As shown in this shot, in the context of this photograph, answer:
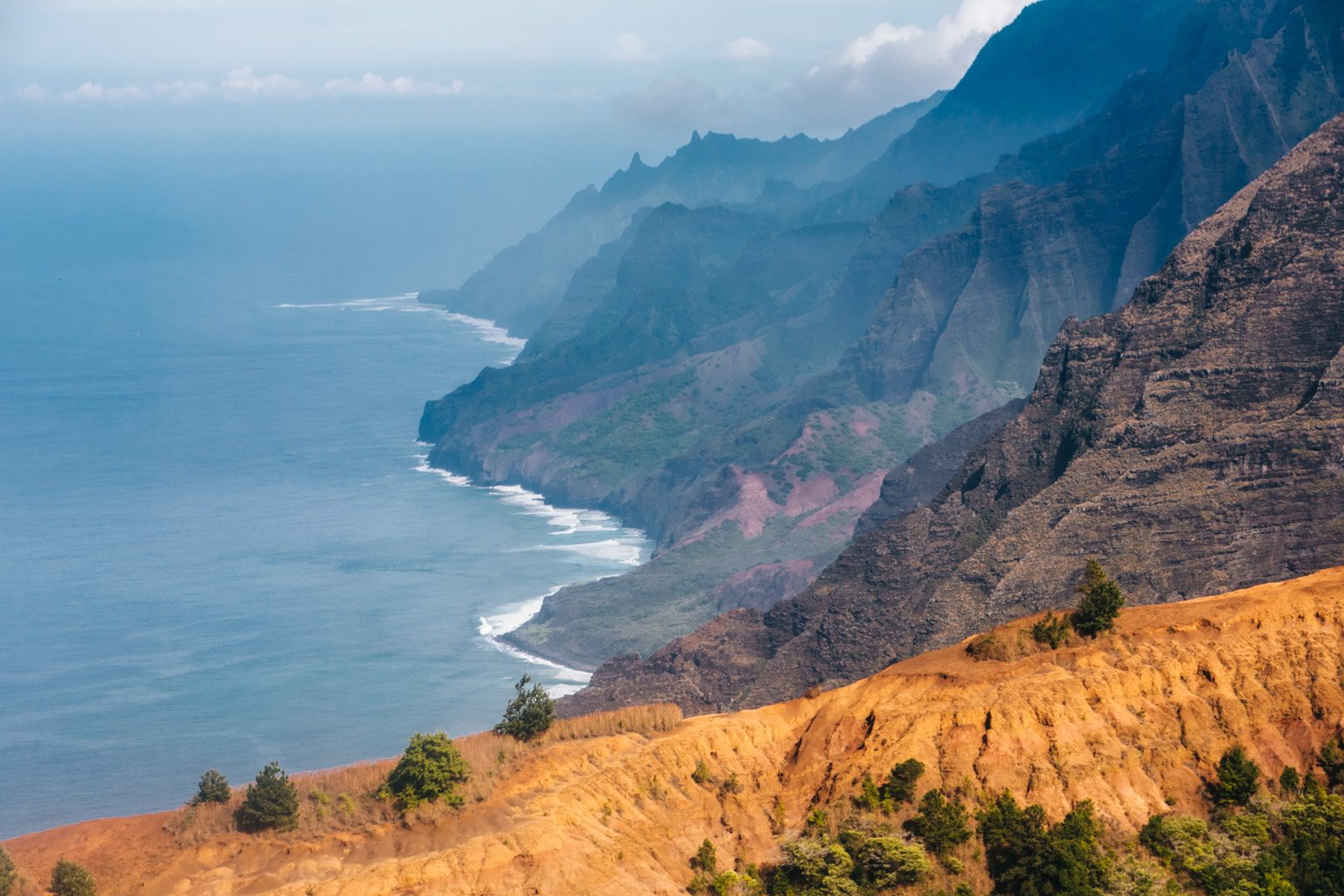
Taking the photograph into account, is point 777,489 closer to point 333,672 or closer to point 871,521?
point 871,521

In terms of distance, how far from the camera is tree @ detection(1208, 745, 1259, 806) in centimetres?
4491

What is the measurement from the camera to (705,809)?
48.4 metres

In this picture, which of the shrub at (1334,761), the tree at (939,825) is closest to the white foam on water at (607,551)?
the tree at (939,825)

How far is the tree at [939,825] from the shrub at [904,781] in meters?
0.76

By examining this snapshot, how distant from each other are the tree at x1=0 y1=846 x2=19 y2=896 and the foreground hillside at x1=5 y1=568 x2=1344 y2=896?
1.80 ft

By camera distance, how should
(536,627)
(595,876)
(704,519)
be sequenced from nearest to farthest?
(595,876) → (536,627) → (704,519)

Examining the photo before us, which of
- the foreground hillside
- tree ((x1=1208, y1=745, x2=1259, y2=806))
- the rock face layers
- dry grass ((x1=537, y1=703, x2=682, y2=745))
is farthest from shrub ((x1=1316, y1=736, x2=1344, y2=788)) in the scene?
the rock face layers

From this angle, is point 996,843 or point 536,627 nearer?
point 996,843

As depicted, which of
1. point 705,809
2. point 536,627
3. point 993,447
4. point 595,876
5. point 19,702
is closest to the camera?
point 595,876

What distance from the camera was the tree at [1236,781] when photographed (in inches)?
1768

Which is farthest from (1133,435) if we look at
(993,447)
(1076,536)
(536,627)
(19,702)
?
(19,702)

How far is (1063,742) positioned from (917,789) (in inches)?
169

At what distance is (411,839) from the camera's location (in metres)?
46.2

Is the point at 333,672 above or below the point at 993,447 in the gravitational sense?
below
